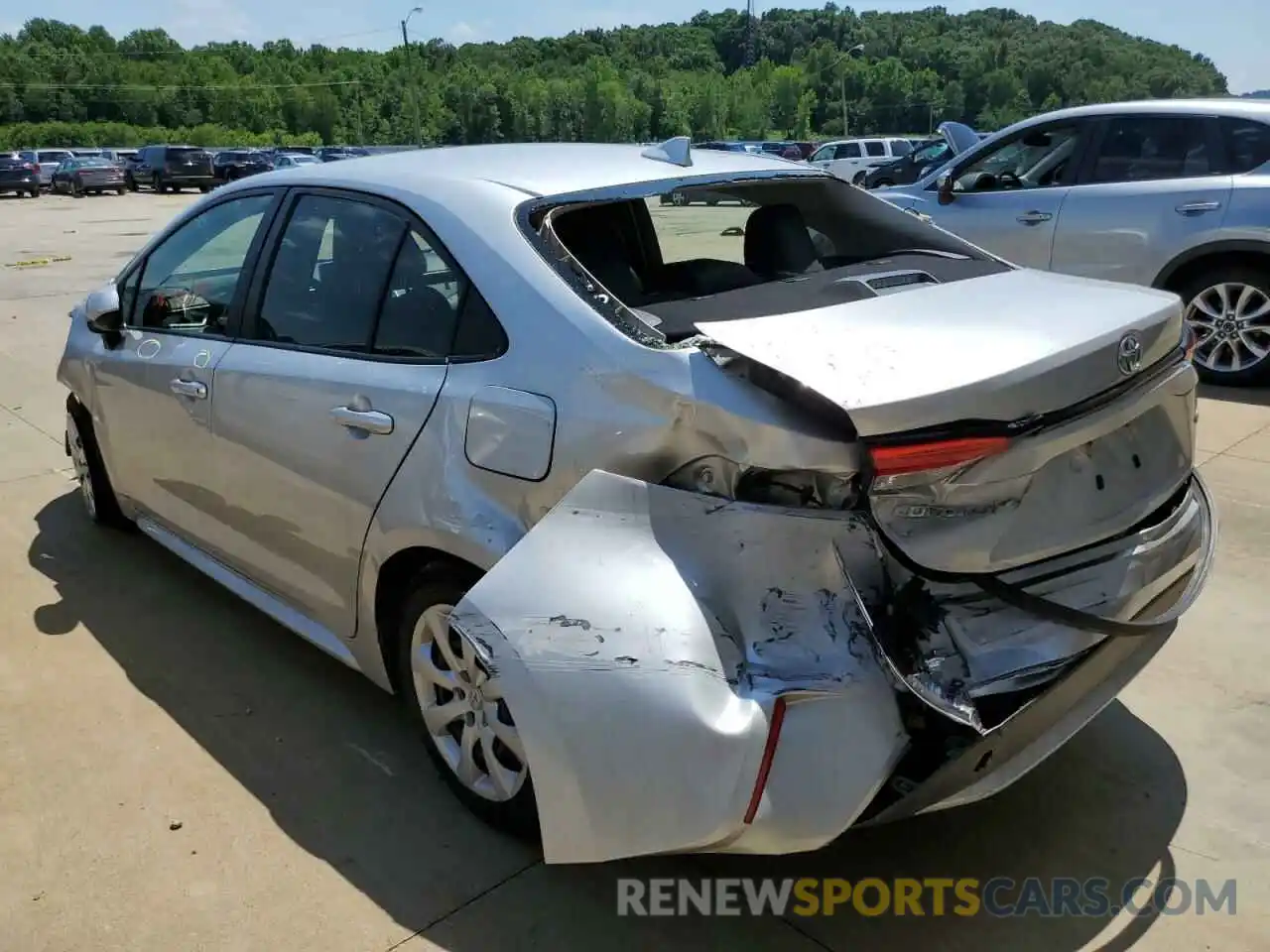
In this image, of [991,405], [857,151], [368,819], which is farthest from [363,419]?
[857,151]

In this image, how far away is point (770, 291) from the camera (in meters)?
2.92

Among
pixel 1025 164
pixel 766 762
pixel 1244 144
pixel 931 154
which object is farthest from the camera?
pixel 931 154

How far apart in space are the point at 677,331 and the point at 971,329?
0.71 meters

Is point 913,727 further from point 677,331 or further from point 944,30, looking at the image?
point 944,30

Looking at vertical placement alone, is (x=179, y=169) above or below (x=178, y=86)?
below

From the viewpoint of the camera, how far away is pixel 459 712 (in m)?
2.67

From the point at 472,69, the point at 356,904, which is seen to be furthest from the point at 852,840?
the point at 472,69

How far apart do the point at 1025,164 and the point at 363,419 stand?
254 inches

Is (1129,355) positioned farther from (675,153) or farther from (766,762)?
(675,153)

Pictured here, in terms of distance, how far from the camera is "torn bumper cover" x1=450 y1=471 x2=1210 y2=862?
1.96m

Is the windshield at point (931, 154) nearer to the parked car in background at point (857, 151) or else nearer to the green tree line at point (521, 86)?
the parked car in background at point (857, 151)

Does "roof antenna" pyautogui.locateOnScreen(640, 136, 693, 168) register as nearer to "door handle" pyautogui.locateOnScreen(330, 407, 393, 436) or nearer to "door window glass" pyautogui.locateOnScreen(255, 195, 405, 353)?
"door window glass" pyautogui.locateOnScreen(255, 195, 405, 353)

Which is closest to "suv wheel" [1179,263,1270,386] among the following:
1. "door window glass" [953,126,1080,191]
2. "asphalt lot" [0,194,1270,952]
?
"door window glass" [953,126,1080,191]

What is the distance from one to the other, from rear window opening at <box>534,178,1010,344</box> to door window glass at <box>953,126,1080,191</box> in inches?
182
